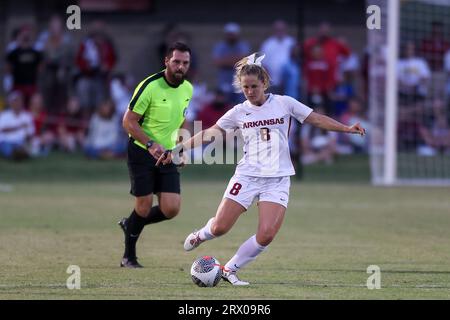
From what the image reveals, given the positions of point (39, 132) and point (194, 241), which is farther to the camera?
point (39, 132)

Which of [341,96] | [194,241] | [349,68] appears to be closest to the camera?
[194,241]

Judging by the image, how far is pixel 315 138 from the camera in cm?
2558

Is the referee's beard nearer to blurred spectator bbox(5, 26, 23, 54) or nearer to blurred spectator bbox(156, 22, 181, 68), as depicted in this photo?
blurred spectator bbox(156, 22, 181, 68)

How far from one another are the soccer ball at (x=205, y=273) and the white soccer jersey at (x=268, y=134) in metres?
0.97

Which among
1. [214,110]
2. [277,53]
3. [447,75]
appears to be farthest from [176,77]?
[447,75]

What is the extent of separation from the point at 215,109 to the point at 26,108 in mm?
4585

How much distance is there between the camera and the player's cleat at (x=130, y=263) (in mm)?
11518

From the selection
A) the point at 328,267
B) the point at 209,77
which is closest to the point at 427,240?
the point at 328,267

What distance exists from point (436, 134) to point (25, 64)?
983 centimetres

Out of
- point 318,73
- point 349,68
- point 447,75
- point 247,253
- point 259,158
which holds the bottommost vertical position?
point 247,253

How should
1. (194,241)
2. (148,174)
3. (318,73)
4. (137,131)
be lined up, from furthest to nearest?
(318,73) → (148,174) → (137,131) → (194,241)

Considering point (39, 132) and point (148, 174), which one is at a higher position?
point (39, 132)

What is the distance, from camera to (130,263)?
37.9 ft

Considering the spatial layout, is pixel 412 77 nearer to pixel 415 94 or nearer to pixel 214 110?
pixel 415 94
